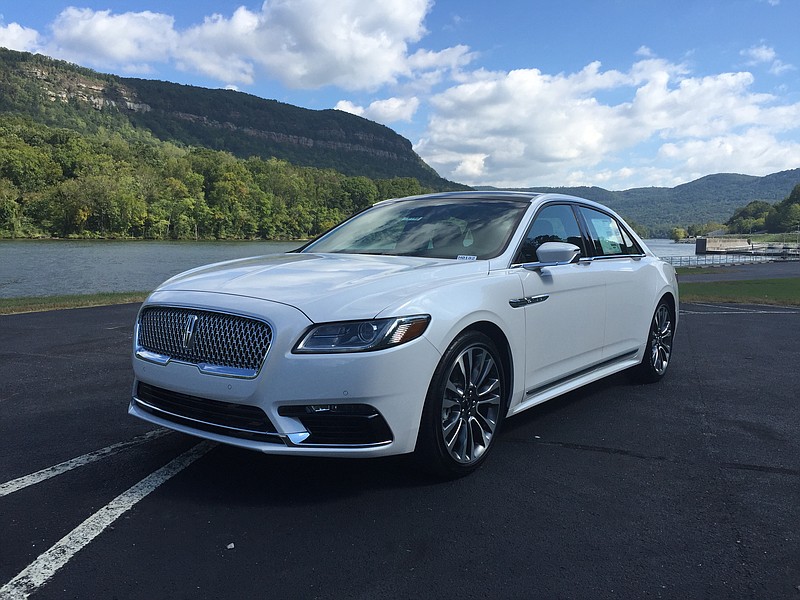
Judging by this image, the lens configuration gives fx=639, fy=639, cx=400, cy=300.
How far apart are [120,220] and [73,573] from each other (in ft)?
256

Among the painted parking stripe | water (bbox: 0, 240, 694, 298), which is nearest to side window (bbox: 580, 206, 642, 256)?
the painted parking stripe

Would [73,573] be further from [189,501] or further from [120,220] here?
[120,220]

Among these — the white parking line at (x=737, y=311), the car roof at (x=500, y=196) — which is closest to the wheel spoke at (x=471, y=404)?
the car roof at (x=500, y=196)

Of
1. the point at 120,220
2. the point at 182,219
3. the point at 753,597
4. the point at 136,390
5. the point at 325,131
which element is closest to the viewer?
the point at 753,597

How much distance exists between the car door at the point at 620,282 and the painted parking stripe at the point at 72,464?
3.47 meters

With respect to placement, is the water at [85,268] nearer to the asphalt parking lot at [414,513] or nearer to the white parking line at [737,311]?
the white parking line at [737,311]

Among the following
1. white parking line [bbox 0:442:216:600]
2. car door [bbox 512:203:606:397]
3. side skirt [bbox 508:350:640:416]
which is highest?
car door [bbox 512:203:606:397]

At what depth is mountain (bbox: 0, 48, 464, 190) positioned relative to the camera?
14162 centimetres

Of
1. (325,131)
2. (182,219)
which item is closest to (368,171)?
(325,131)

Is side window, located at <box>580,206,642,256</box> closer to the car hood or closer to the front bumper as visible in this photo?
the car hood

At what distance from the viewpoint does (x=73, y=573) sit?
2529 millimetres

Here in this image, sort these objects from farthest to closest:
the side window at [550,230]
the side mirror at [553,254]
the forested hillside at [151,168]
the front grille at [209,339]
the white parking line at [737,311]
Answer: the forested hillside at [151,168]
the white parking line at [737,311]
the side window at [550,230]
the side mirror at [553,254]
the front grille at [209,339]

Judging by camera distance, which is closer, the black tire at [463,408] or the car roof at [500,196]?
the black tire at [463,408]

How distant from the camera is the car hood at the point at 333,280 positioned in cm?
317
